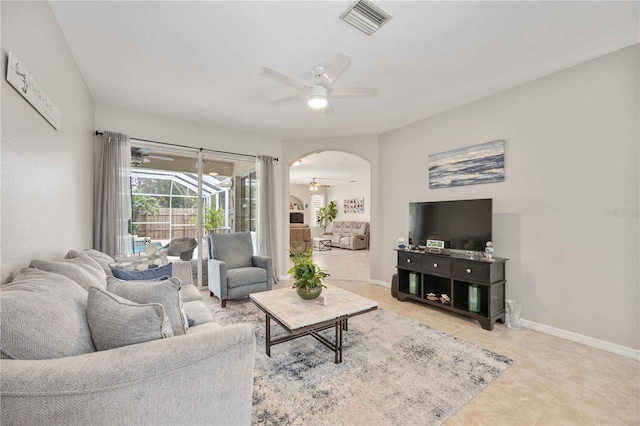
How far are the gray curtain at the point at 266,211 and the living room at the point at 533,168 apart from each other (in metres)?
1.46

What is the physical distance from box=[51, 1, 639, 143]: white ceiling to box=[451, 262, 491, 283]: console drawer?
2.03 metres

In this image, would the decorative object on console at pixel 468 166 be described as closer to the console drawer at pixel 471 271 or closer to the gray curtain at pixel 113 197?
the console drawer at pixel 471 271

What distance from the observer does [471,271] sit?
10.2 feet

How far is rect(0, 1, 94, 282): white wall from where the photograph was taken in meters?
1.37

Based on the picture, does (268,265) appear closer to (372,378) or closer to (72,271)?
(372,378)

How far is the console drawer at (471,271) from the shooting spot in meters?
2.98

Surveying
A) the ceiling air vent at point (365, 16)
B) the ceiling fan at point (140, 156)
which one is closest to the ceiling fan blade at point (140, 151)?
the ceiling fan at point (140, 156)

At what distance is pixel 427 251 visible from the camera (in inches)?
144

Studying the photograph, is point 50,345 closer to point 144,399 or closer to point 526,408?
point 144,399

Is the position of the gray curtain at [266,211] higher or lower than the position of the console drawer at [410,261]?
higher

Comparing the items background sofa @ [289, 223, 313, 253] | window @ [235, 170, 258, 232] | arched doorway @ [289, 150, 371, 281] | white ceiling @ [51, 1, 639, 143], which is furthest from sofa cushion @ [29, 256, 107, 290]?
background sofa @ [289, 223, 313, 253]

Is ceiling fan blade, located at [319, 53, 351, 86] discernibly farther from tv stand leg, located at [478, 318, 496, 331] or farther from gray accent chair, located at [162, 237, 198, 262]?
gray accent chair, located at [162, 237, 198, 262]

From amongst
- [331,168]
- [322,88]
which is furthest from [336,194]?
[322,88]

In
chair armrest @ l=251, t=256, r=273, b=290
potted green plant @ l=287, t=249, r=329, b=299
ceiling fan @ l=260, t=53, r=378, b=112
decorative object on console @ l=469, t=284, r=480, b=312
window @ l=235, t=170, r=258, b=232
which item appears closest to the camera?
ceiling fan @ l=260, t=53, r=378, b=112
